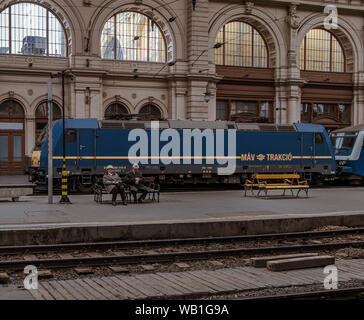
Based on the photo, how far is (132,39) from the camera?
1560 inches

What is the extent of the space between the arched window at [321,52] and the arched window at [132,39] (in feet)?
38.8

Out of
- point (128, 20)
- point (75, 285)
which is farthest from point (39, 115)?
point (75, 285)

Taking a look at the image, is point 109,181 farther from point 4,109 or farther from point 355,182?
point 4,109

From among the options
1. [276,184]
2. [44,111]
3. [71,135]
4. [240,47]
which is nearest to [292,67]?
[240,47]

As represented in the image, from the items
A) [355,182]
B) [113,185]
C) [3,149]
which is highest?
[3,149]

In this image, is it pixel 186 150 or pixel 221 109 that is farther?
pixel 221 109

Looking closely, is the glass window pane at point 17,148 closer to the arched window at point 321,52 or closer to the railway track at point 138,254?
the arched window at point 321,52

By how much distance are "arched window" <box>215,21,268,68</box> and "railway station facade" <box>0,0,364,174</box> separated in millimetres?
76

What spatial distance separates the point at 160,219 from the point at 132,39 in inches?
1060

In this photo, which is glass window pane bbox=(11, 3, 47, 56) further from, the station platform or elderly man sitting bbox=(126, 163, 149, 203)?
elderly man sitting bbox=(126, 163, 149, 203)

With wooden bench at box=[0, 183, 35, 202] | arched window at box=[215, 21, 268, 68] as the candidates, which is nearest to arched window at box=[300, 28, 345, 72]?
arched window at box=[215, 21, 268, 68]

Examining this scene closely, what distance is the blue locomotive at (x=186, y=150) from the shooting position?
2570 centimetres

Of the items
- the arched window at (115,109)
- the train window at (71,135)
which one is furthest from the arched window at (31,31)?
the train window at (71,135)
